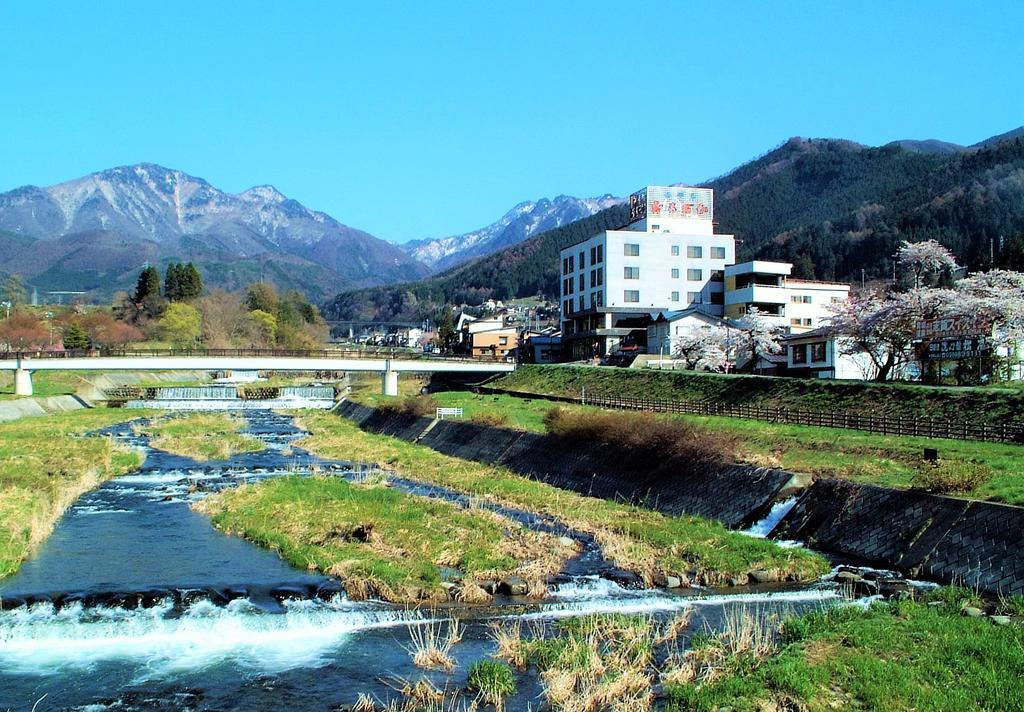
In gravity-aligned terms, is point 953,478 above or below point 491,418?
above

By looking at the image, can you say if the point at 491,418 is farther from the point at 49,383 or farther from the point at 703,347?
the point at 49,383

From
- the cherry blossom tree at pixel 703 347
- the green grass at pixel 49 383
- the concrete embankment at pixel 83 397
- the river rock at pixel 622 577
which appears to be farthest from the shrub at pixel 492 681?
the green grass at pixel 49 383

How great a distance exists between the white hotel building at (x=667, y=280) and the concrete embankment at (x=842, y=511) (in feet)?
Answer: 158

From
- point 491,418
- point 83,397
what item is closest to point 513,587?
point 491,418

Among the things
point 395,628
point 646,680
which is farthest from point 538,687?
point 395,628

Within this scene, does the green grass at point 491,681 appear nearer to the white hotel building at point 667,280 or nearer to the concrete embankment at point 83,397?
the concrete embankment at point 83,397

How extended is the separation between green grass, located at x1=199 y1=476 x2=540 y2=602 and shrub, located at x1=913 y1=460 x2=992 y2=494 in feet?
33.4

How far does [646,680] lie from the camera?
12.2 meters

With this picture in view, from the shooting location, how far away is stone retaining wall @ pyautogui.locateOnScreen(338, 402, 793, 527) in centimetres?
2433

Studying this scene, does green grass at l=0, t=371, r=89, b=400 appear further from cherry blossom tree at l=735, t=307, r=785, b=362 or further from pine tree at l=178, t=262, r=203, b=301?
cherry blossom tree at l=735, t=307, r=785, b=362

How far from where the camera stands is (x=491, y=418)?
1762 inches

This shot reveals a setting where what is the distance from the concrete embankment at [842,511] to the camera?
17.1 metres

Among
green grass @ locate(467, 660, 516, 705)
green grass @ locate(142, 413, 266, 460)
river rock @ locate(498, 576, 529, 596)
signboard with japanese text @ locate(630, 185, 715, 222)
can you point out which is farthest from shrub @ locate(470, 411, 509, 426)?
signboard with japanese text @ locate(630, 185, 715, 222)

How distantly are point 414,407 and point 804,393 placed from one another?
25.9 m
